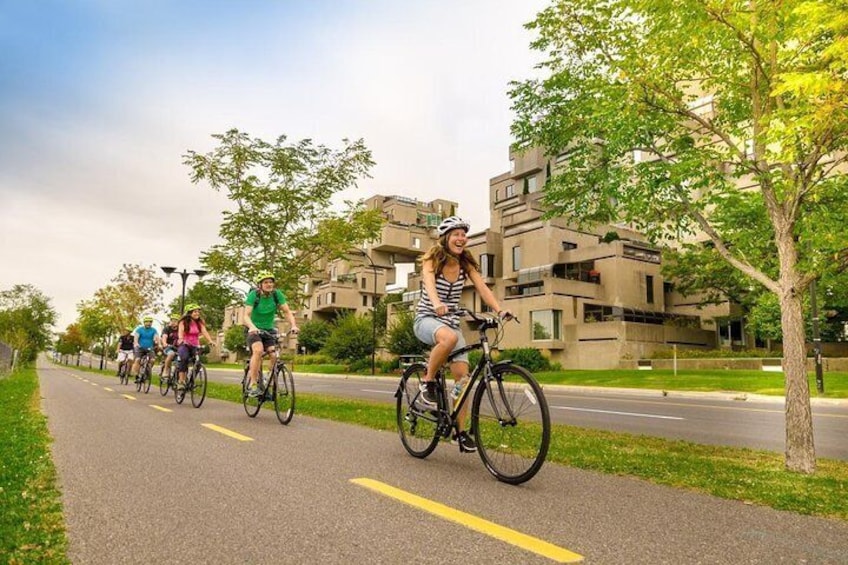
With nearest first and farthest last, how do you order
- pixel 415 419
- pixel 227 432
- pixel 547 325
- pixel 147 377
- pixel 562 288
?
pixel 415 419 < pixel 227 432 < pixel 147 377 < pixel 547 325 < pixel 562 288

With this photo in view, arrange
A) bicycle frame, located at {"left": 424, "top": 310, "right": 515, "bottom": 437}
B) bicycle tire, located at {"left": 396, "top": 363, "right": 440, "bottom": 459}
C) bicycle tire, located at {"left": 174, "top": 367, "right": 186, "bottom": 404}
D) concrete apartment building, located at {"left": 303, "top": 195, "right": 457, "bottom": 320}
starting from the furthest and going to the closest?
1. concrete apartment building, located at {"left": 303, "top": 195, "right": 457, "bottom": 320}
2. bicycle tire, located at {"left": 174, "top": 367, "right": 186, "bottom": 404}
3. bicycle tire, located at {"left": 396, "top": 363, "right": 440, "bottom": 459}
4. bicycle frame, located at {"left": 424, "top": 310, "right": 515, "bottom": 437}

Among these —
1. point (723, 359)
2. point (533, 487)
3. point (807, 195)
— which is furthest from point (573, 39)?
point (723, 359)

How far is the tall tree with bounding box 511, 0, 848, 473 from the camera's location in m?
5.80

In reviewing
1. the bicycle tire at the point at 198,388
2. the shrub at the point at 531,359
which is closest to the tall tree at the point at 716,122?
the bicycle tire at the point at 198,388

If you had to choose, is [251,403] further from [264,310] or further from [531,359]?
[531,359]

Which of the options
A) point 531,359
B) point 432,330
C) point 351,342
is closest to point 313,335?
point 351,342

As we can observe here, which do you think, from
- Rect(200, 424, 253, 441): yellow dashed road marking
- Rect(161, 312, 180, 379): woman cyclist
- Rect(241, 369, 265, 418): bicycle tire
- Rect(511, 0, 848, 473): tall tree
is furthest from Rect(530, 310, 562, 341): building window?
Rect(200, 424, 253, 441): yellow dashed road marking

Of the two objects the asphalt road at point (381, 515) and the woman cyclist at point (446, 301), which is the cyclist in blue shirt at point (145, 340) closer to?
the asphalt road at point (381, 515)

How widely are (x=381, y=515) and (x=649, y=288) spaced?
146 ft

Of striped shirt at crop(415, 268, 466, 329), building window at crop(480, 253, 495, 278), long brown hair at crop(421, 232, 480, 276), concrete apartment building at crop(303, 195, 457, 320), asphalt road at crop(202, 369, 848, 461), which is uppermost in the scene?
concrete apartment building at crop(303, 195, 457, 320)

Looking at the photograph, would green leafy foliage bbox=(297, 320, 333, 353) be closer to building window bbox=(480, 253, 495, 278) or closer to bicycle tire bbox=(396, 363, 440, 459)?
building window bbox=(480, 253, 495, 278)

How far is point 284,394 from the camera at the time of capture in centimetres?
897

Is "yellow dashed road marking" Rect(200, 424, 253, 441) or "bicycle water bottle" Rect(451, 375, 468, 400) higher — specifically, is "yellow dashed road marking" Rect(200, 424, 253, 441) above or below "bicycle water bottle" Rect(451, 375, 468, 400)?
below

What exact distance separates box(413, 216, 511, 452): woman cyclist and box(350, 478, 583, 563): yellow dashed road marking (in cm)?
113
